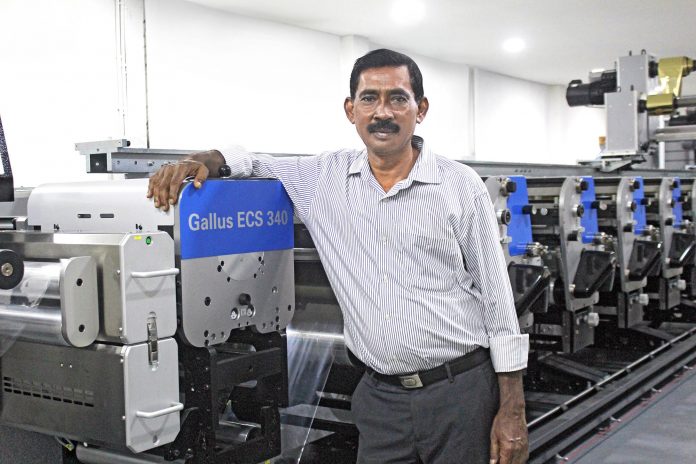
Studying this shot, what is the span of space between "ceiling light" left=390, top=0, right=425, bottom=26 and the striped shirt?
8.53m

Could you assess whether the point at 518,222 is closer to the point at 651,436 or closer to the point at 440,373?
the point at 651,436

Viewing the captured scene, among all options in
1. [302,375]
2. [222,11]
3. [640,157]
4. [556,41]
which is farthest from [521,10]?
[302,375]

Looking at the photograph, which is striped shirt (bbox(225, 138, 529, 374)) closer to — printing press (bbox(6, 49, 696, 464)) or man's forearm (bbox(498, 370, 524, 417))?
man's forearm (bbox(498, 370, 524, 417))

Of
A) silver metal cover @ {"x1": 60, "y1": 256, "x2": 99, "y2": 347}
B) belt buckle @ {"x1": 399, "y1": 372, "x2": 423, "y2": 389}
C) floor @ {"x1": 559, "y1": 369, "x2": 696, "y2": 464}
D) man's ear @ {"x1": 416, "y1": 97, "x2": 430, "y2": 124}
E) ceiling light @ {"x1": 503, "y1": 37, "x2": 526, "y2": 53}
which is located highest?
ceiling light @ {"x1": 503, "y1": 37, "x2": 526, "y2": 53}

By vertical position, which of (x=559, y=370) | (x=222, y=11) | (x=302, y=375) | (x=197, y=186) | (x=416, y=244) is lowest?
(x=559, y=370)

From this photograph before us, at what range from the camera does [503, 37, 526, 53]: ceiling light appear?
13.1 meters

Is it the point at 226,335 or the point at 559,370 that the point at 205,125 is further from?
the point at 226,335

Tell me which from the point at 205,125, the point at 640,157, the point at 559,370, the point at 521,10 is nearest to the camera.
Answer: the point at 559,370

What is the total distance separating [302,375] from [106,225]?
0.96 metres

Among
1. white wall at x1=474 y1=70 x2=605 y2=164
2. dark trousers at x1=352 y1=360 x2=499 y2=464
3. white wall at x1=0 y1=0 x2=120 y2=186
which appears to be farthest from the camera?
white wall at x1=474 y1=70 x2=605 y2=164

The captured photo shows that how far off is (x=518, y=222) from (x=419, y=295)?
8.71 ft

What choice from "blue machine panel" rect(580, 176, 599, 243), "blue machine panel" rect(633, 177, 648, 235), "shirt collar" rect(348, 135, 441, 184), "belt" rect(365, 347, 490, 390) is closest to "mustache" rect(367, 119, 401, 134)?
"shirt collar" rect(348, 135, 441, 184)

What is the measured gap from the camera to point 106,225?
2.43 m

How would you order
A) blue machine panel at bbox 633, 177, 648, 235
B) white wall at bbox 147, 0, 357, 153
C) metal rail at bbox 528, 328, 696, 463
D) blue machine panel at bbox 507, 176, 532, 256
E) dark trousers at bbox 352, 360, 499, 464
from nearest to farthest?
dark trousers at bbox 352, 360, 499, 464 → metal rail at bbox 528, 328, 696, 463 → blue machine panel at bbox 507, 176, 532, 256 → blue machine panel at bbox 633, 177, 648, 235 → white wall at bbox 147, 0, 357, 153
